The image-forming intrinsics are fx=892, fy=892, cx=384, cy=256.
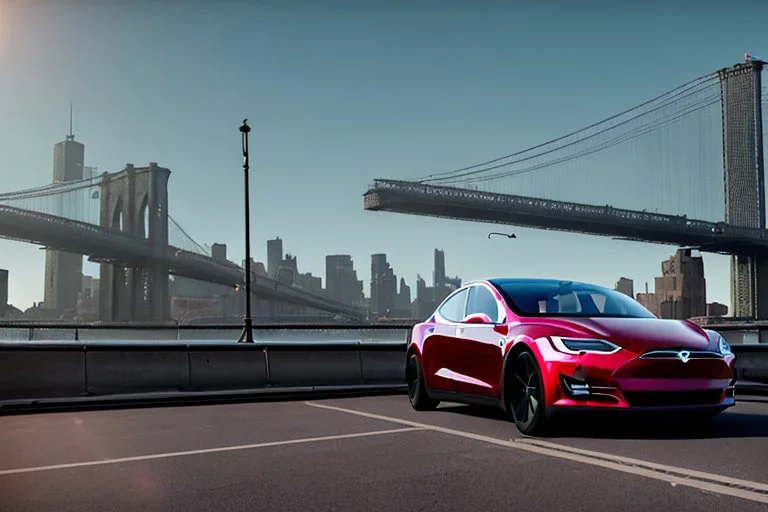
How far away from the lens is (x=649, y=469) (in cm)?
606

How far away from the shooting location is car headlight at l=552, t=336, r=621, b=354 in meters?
7.34

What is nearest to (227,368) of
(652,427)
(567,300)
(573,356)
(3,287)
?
(567,300)

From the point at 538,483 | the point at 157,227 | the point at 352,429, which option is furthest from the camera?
the point at 157,227

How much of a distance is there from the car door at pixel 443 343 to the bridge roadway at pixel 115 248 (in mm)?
53836

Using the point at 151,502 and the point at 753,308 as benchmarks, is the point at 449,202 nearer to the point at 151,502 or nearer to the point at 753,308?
the point at 753,308

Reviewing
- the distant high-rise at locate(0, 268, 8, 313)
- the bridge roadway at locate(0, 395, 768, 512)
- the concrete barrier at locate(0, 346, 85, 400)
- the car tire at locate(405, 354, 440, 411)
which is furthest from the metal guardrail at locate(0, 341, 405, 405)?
the distant high-rise at locate(0, 268, 8, 313)

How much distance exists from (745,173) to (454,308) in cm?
7487

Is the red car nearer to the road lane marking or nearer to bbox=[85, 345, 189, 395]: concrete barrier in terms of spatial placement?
the road lane marking

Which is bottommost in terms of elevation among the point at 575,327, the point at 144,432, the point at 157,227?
the point at 144,432

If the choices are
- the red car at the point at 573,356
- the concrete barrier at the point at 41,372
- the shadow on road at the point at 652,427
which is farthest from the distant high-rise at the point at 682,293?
the red car at the point at 573,356

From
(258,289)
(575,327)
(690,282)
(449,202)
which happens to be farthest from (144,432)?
(449,202)

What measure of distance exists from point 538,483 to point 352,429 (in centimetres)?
339

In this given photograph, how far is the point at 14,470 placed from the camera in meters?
6.68

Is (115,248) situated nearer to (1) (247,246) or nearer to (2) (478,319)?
(1) (247,246)
